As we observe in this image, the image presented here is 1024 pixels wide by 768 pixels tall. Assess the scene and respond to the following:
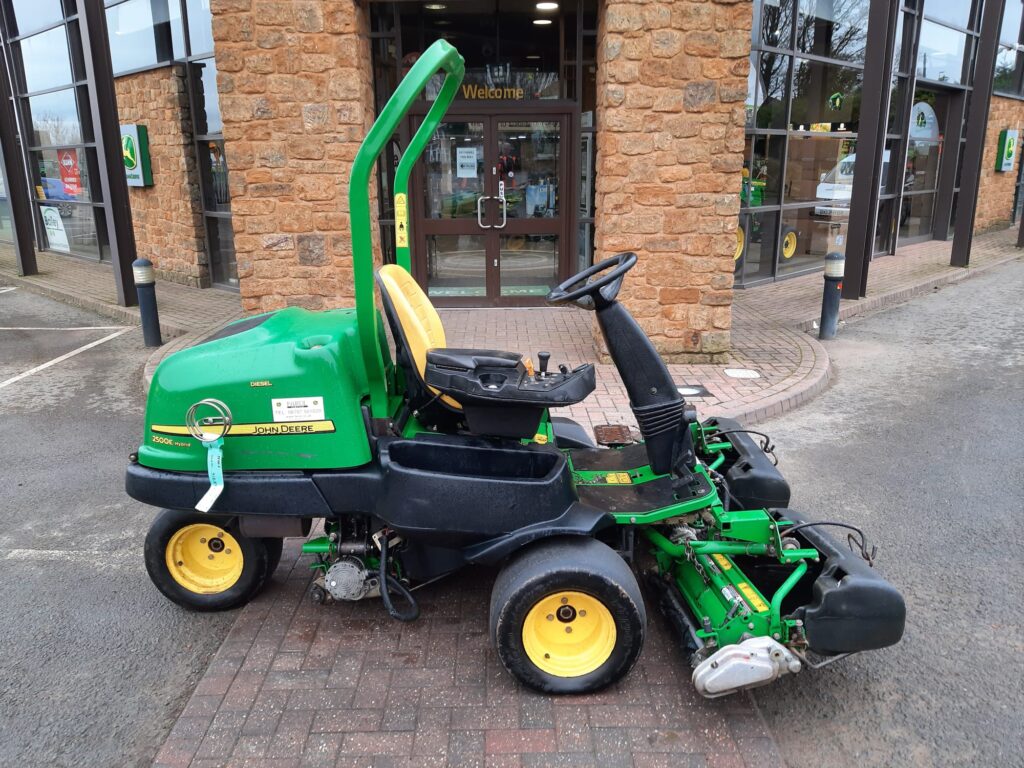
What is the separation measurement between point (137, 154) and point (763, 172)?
9.28 m

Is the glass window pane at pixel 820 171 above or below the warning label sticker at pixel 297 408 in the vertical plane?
above

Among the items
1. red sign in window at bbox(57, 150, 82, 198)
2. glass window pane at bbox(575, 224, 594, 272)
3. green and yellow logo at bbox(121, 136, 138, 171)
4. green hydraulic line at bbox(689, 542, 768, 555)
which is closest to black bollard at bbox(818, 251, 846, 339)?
glass window pane at bbox(575, 224, 594, 272)

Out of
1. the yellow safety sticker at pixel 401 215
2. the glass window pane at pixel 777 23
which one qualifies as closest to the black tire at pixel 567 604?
the yellow safety sticker at pixel 401 215

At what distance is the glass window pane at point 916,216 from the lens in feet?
51.0

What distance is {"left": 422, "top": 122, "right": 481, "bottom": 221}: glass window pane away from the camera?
895 centimetres

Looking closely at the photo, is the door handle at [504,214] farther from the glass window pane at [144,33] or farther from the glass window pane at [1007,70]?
the glass window pane at [1007,70]

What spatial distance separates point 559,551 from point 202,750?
55.2 inches

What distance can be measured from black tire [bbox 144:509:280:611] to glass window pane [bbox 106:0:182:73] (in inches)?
380

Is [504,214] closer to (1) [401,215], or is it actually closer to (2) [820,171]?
(1) [401,215]

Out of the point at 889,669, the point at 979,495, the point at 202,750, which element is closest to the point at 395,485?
the point at 202,750

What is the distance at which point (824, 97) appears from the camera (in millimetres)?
11758

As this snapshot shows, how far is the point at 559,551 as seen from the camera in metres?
2.86

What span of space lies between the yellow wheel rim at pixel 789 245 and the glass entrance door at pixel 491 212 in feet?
14.3

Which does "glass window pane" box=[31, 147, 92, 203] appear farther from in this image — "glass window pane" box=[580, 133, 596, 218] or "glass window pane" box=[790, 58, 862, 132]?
"glass window pane" box=[790, 58, 862, 132]
